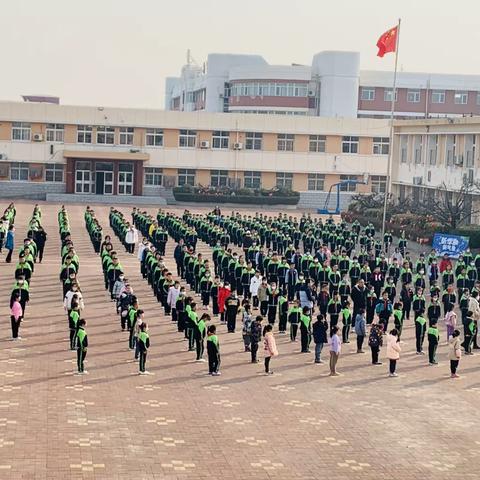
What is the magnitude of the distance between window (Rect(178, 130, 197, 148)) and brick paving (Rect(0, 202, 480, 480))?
48.7m

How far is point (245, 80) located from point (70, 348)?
247ft

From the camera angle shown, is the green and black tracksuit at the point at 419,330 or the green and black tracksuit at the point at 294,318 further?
the green and black tracksuit at the point at 294,318

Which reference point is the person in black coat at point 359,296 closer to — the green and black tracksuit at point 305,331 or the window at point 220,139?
the green and black tracksuit at point 305,331

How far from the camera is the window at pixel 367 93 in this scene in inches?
3691

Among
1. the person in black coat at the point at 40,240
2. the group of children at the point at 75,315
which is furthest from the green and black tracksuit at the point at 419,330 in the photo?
the person in black coat at the point at 40,240

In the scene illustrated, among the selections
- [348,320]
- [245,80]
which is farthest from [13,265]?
[245,80]

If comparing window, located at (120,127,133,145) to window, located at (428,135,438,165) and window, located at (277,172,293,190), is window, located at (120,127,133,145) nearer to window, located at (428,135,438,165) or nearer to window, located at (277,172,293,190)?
window, located at (277,172,293,190)

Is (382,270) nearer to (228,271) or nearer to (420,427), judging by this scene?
(228,271)

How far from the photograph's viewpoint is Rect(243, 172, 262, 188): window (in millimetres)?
73312

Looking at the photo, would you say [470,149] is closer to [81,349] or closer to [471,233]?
[471,233]

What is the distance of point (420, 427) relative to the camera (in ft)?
56.1

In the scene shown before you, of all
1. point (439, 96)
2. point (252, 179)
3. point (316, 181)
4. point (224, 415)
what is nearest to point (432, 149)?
point (316, 181)

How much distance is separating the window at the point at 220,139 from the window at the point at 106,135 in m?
7.11

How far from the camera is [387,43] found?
147ft
